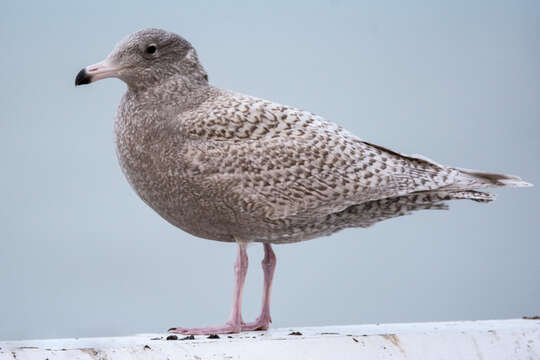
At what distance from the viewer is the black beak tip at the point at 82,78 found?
491 centimetres

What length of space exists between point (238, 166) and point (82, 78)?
98 cm

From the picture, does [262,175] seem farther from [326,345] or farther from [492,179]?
[492,179]

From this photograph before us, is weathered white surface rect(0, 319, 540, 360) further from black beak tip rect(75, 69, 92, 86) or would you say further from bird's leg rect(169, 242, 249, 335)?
black beak tip rect(75, 69, 92, 86)

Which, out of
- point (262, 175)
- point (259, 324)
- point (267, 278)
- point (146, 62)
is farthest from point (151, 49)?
point (259, 324)

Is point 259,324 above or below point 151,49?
below

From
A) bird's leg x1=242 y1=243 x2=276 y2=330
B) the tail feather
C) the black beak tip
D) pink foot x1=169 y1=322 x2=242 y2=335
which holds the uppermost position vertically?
the black beak tip

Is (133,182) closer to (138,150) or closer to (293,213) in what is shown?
(138,150)

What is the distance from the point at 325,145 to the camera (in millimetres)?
5105

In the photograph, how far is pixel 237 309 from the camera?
16.4ft

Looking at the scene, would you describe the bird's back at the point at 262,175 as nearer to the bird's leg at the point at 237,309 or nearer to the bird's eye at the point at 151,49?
the bird's leg at the point at 237,309

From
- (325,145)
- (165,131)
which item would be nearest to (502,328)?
(325,145)

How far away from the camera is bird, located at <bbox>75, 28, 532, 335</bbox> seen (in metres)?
4.83

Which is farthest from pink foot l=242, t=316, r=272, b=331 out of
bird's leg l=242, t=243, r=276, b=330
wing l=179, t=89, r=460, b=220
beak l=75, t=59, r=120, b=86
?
beak l=75, t=59, r=120, b=86

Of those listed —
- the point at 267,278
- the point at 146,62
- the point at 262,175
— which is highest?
the point at 146,62
